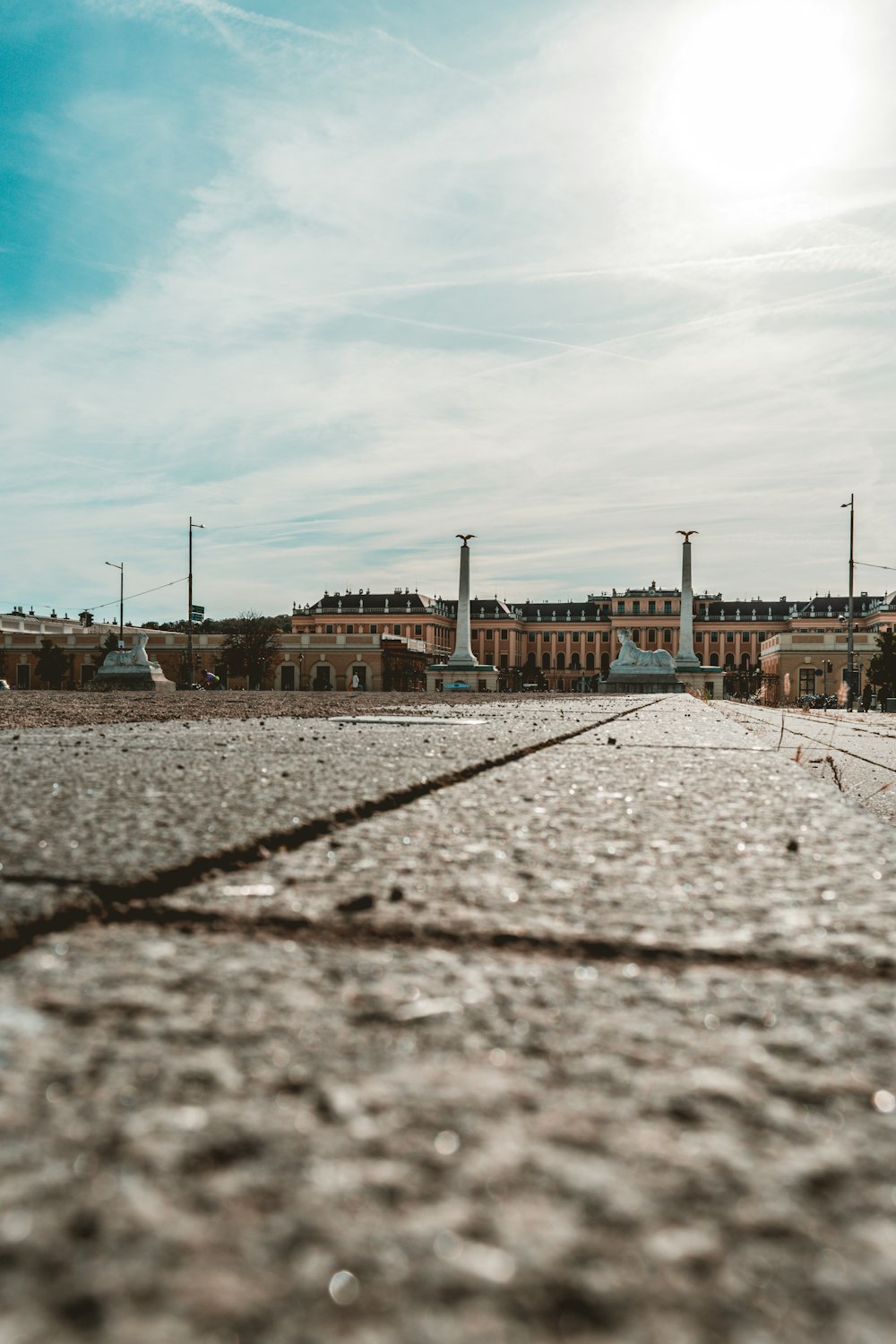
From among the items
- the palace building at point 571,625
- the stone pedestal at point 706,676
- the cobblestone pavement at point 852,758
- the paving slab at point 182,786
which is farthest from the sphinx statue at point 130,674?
the palace building at point 571,625

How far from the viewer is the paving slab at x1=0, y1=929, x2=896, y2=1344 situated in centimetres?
32

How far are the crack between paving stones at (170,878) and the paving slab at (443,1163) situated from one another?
115 mm

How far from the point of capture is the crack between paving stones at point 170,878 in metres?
0.71

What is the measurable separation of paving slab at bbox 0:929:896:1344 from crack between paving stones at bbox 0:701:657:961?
0.11 meters

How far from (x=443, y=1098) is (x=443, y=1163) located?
5 centimetres

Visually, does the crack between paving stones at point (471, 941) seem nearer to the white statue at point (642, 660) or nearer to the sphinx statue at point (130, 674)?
the sphinx statue at point (130, 674)

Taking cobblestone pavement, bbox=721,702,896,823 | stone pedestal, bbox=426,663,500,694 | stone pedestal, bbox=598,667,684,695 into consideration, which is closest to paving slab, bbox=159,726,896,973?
cobblestone pavement, bbox=721,702,896,823

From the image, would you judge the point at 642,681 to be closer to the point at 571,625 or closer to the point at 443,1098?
the point at 443,1098

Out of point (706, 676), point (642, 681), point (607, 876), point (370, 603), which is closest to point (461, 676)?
point (706, 676)

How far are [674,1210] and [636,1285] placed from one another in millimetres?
44

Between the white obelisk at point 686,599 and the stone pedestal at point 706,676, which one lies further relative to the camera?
the white obelisk at point 686,599

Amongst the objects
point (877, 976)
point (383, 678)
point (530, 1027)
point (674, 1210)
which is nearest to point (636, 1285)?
point (674, 1210)

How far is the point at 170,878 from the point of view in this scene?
34.1 inches

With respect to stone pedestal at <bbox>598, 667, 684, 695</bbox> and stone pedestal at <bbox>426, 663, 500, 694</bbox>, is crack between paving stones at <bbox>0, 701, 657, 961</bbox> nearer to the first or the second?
stone pedestal at <bbox>598, 667, 684, 695</bbox>
